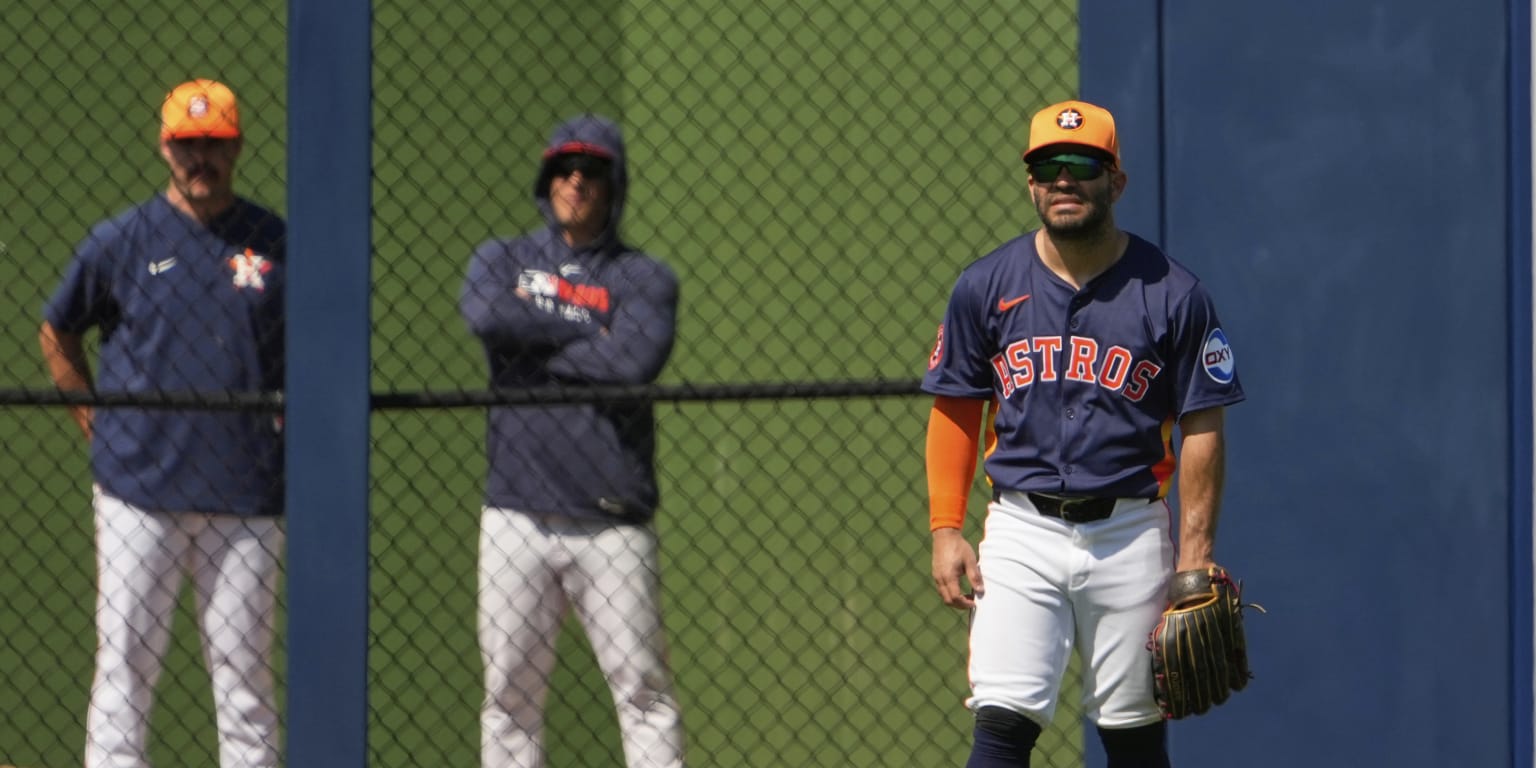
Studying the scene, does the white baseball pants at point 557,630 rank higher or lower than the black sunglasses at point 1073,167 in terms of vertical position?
lower

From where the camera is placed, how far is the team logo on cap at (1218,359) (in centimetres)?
371

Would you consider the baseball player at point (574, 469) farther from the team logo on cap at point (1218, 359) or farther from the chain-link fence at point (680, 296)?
the team logo on cap at point (1218, 359)

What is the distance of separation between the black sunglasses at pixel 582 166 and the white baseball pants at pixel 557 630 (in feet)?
2.96

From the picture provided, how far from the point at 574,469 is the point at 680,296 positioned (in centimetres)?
106

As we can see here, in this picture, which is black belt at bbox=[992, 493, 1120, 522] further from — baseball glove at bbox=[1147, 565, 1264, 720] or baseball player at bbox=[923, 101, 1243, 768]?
baseball glove at bbox=[1147, 565, 1264, 720]

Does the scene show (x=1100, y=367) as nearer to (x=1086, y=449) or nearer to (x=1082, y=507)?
(x=1086, y=449)

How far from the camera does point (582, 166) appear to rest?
473 cm

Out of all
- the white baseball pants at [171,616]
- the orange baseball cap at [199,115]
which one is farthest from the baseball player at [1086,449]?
the orange baseball cap at [199,115]

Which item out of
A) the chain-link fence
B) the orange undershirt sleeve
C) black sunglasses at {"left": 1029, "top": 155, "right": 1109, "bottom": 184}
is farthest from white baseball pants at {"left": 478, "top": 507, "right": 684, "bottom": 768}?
black sunglasses at {"left": 1029, "top": 155, "right": 1109, "bottom": 184}

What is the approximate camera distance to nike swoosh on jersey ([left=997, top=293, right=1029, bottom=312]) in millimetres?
3781

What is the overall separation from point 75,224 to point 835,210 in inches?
95.3

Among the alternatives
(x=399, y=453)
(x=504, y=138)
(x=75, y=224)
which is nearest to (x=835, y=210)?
(x=504, y=138)

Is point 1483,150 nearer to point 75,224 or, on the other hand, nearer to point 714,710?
point 714,710

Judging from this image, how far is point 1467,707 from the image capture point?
4516mm
